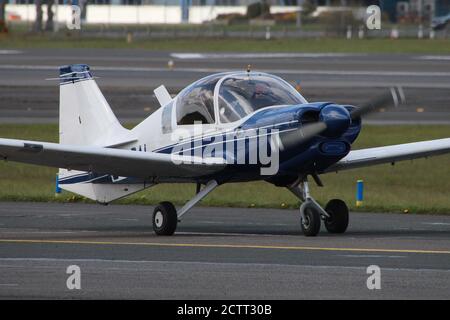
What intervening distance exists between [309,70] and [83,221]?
32.9 meters

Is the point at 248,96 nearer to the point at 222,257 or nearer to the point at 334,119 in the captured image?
the point at 334,119

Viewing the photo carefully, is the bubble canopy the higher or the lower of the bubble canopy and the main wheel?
the higher

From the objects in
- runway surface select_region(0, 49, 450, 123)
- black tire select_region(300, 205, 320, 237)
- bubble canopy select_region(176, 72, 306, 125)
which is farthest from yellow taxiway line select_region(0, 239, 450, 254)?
runway surface select_region(0, 49, 450, 123)

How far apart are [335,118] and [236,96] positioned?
67.1 inches

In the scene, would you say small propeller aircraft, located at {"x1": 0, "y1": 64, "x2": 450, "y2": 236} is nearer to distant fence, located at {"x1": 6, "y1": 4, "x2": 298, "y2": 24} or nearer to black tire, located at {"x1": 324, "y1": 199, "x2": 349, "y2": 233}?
black tire, located at {"x1": 324, "y1": 199, "x2": 349, "y2": 233}

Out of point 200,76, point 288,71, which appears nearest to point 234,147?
point 200,76

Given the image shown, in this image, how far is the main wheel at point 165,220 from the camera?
1734 centimetres

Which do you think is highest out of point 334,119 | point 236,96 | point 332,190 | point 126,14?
point 236,96

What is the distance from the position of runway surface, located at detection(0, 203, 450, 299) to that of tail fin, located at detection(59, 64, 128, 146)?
1.40m

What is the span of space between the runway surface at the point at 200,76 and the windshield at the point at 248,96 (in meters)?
18.5

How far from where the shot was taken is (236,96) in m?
Result: 17.0

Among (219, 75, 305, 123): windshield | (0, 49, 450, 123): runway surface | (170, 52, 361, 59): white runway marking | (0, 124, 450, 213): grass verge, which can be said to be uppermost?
(219, 75, 305, 123): windshield

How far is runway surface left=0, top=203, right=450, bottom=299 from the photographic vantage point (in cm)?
1180
